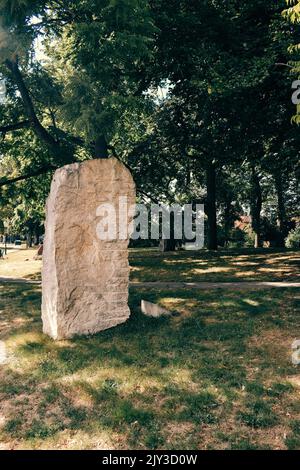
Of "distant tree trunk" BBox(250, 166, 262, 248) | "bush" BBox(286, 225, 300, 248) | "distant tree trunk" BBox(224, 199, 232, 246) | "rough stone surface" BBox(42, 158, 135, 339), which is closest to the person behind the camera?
"rough stone surface" BBox(42, 158, 135, 339)

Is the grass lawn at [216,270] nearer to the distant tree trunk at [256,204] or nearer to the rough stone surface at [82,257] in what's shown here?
the rough stone surface at [82,257]

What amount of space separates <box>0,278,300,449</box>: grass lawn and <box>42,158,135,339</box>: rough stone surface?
0.43 metres

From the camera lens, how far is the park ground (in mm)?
4613

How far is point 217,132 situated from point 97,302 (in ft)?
29.9

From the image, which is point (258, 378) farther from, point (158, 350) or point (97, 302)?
point (97, 302)

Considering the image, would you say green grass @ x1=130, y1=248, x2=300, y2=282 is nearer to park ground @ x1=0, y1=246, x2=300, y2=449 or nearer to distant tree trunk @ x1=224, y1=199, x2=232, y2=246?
park ground @ x1=0, y1=246, x2=300, y2=449

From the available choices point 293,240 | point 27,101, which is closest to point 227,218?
point 293,240

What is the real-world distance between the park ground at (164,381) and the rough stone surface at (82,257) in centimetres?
44

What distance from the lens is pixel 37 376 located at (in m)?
6.15

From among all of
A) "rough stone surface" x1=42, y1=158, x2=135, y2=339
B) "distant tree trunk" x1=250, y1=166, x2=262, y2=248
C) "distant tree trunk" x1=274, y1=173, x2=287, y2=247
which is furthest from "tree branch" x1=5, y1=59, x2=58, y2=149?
"distant tree trunk" x1=274, y1=173, x2=287, y2=247

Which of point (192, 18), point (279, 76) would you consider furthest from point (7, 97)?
point (279, 76)

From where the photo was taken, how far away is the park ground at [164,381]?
461 cm

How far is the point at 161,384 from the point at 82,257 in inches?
123

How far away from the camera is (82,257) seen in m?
7.74
